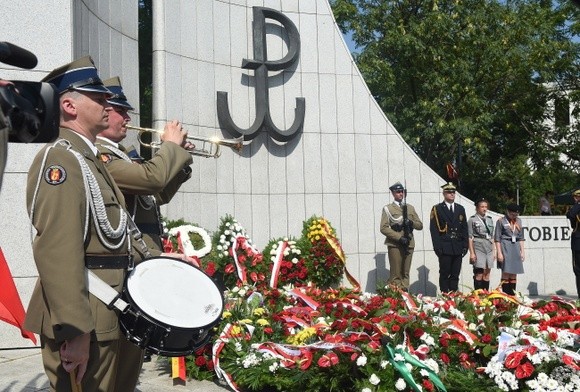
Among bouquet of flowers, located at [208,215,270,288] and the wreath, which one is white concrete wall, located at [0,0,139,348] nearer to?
the wreath

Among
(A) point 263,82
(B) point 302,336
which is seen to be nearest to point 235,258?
(A) point 263,82

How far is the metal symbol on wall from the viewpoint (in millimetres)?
11602

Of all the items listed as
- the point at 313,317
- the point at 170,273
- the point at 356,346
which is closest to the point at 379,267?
the point at 313,317

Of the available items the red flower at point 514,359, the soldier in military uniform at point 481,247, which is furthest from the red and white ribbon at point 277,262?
the red flower at point 514,359

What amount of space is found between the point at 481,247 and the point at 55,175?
1041 cm

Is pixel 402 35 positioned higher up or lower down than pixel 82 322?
higher up

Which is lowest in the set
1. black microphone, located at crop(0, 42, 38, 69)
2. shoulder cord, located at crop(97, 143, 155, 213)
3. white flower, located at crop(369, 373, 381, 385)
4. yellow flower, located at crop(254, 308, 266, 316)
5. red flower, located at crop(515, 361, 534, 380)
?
white flower, located at crop(369, 373, 381, 385)

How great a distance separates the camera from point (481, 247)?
12695 millimetres

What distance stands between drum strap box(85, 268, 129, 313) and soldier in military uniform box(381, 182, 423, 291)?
363 inches

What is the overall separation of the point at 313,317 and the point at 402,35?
18.7 metres

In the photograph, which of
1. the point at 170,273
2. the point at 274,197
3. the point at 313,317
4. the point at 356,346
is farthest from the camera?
the point at 274,197

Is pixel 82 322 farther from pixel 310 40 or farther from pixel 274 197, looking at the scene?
pixel 310 40

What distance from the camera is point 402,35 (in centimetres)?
2378

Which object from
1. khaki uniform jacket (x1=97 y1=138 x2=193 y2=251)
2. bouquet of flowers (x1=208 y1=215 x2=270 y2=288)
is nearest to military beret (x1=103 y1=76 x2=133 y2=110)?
khaki uniform jacket (x1=97 y1=138 x2=193 y2=251)
